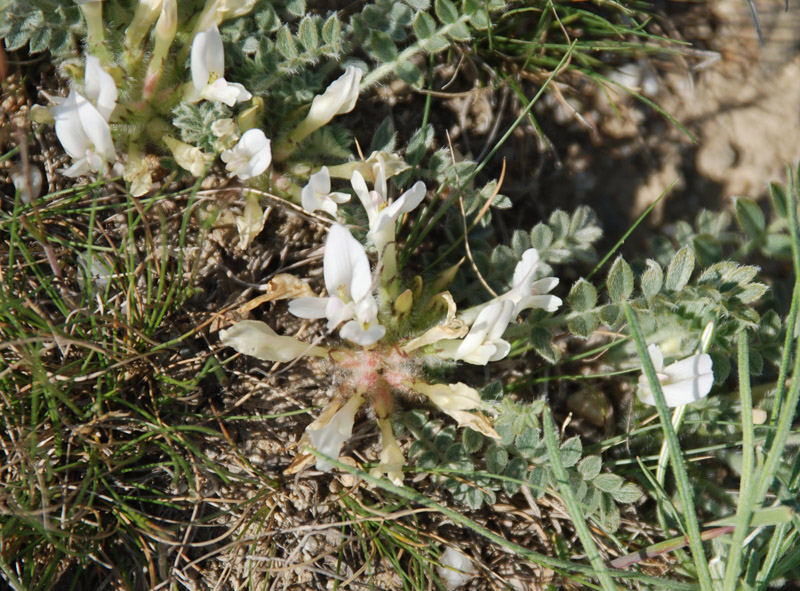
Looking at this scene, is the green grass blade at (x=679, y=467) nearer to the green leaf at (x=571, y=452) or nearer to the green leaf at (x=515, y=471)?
the green leaf at (x=571, y=452)

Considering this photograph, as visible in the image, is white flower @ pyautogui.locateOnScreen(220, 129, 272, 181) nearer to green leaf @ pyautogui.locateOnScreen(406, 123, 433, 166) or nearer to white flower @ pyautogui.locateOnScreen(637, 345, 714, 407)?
green leaf @ pyautogui.locateOnScreen(406, 123, 433, 166)

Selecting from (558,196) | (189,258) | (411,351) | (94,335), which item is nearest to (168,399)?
(94,335)

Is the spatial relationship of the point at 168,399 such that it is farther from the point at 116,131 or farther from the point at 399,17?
the point at 399,17

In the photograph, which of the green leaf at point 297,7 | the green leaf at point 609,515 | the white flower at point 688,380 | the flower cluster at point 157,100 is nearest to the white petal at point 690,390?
the white flower at point 688,380

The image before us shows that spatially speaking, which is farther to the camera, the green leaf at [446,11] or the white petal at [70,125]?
the green leaf at [446,11]

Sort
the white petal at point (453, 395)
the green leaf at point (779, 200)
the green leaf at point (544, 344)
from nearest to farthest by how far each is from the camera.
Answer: the white petal at point (453, 395) < the green leaf at point (544, 344) < the green leaf at point (779, 200)

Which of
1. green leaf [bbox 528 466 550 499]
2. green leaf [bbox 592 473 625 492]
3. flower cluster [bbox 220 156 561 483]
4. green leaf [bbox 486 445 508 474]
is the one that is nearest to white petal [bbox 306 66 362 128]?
flower cluster [bbox 220 156 561 483]

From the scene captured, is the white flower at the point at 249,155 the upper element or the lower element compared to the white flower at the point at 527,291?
upper

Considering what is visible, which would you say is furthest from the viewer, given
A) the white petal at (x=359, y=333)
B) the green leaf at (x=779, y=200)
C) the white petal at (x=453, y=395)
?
the green leaf at (x=779, y=200)
